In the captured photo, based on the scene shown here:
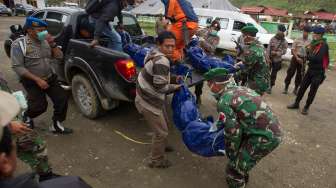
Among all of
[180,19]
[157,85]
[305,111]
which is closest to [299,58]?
[305,111]

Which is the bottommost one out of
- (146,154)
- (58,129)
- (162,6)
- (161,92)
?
(146,154)

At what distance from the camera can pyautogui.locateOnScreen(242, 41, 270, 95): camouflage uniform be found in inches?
174

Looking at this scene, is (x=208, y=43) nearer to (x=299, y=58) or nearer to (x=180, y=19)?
(x=180, y=19)

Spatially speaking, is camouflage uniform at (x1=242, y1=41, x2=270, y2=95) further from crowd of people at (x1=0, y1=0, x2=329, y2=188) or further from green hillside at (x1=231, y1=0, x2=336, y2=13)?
green hillside at (x1=231, y1=0, x2=336, y2=13)

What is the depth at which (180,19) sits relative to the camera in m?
4.04

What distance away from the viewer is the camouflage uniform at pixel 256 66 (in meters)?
4.42

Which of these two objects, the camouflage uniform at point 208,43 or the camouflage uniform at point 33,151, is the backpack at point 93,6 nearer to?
the camouflage uniform at point 33,151

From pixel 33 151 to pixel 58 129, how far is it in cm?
148

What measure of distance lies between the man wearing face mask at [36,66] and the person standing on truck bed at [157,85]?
1369mm

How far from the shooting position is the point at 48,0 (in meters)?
53.6

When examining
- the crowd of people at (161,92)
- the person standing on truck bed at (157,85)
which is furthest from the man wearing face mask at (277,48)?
the person standing on truck bed at (157,85)

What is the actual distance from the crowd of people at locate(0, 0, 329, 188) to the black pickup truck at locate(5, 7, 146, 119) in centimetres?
32

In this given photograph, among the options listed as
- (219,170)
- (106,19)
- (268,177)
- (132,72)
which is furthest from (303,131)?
(106,19)

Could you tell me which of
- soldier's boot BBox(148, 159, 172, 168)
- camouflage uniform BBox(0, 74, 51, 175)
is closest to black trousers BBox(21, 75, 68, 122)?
camouflage uniform BBox(0, 74, 51, 175)
